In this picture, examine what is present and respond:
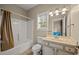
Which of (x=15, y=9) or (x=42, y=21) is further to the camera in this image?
(x=42, y=21)

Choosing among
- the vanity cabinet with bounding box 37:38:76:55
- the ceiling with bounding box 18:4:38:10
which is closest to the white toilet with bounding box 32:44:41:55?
the vanity cabinet with bounding box 37:38:76:55

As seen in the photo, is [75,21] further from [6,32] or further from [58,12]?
[6,32]

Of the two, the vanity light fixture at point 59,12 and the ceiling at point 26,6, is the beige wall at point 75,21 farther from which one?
the ceiling at point 26,6

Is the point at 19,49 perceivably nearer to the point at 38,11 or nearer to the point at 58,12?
the point at 38,11

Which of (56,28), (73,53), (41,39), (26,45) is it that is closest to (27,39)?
(26,45)

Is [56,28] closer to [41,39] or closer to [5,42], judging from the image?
[41,39]

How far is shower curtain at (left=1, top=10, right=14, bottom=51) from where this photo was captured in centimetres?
137

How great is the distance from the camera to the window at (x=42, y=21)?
152 centimetres

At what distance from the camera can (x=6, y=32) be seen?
1408 mm

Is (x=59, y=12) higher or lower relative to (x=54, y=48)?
higher

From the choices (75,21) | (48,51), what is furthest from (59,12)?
(48,51)

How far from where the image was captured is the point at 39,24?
1.53 meters

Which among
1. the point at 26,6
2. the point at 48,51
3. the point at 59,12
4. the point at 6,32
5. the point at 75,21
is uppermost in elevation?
the point at 26,6

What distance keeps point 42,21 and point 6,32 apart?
63 centimetres
